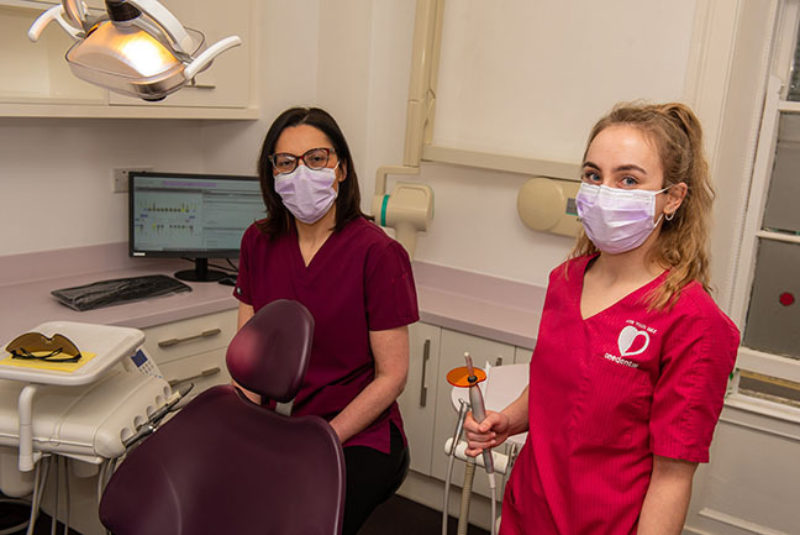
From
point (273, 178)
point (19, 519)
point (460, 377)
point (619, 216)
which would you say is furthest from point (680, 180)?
point (19, 519)

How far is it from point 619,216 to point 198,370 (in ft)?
5.85

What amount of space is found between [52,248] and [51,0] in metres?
0.90

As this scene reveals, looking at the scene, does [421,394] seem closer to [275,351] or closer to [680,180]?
[275,351]

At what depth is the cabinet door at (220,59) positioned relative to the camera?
101 inches

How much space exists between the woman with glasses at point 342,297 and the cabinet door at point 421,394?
84 cm

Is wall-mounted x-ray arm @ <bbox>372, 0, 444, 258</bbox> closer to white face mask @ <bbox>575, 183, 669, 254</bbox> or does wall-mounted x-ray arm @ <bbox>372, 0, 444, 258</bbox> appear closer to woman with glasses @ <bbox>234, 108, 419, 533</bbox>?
woman with glasses @ <bbox>234, 108, 419, 533</bbox>

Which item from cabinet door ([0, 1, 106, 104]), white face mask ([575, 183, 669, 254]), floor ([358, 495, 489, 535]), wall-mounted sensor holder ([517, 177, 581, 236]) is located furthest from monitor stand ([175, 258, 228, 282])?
white face mask ([575, 183, 669, 254])

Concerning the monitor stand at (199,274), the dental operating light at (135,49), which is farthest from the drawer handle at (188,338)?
the dental operating light at (135,49)

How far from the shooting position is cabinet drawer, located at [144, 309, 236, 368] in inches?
94.2

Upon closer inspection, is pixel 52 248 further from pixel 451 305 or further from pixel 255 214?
pixel 451 305

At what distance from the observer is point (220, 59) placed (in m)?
2.70

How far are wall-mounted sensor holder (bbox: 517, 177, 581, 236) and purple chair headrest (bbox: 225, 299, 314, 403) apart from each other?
4.45 ft

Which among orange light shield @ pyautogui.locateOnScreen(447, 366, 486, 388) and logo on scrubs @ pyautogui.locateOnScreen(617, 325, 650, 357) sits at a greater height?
logo on scrubs @ pyautogui.locateOnScreen(617, 325, 650, 357)

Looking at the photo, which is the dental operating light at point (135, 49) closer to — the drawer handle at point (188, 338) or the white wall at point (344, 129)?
the drawer handle at point (188, 338)
